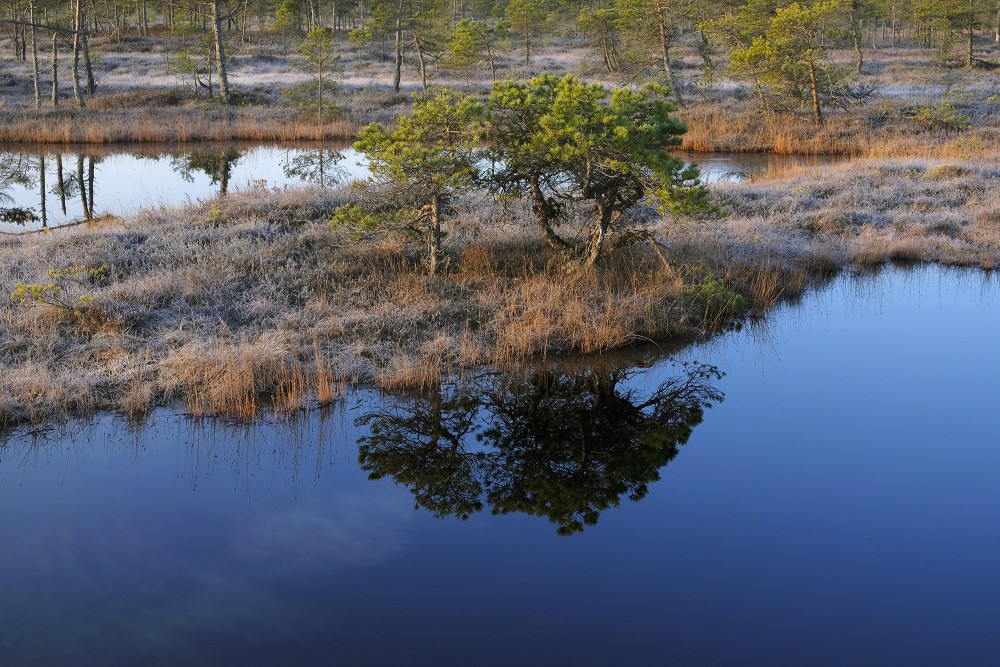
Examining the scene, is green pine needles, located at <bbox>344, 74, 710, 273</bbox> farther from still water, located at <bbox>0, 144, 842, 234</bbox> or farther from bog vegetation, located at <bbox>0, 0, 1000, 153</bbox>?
bog vegetation, located at <bbox>0, 0, 1000, 153</bbox>

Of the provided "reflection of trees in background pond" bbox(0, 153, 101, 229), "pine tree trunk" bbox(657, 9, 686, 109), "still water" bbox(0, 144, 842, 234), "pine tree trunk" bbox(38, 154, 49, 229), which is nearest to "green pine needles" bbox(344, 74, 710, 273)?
"still water" bbox(0, 144, 842, 234)

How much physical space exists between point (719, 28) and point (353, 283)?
1315 inches

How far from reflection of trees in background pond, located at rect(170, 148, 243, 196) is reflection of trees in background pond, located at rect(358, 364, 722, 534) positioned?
1257cm

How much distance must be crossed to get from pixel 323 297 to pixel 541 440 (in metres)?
3.96

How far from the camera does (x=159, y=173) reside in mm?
22906

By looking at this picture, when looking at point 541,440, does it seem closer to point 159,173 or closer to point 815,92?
point 159,173

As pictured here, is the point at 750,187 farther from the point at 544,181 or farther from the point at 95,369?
the point at 95,369

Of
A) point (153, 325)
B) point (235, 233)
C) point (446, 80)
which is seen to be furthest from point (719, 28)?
point (153, 325)

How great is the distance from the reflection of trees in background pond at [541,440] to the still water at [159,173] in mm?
8931

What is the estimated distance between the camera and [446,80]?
4688 centimetres

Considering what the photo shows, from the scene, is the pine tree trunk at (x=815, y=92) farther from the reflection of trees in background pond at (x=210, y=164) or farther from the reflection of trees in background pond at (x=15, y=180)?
the reflection of trees in background pond at (x=15, y=180)

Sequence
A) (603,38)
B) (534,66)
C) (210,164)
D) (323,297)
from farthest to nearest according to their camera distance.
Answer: (534,66) < (603,38) < (210,164) < (323,297)

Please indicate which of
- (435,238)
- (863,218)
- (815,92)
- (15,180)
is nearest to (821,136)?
(815,92)

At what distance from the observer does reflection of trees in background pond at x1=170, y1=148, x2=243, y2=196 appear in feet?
71.8
